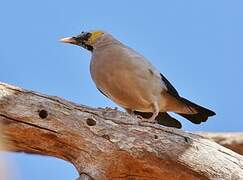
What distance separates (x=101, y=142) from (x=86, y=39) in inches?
68.3

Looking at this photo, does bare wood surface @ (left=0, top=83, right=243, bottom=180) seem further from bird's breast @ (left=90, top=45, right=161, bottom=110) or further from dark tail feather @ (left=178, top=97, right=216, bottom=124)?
dark tail feather @ (left=178, top=97, right=216, bottom=124)

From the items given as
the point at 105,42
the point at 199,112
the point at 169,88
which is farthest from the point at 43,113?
the point at 199,112

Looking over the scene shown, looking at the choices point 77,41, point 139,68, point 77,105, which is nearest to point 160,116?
point 139,68

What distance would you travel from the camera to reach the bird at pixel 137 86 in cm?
345

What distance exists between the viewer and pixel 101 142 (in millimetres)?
2557

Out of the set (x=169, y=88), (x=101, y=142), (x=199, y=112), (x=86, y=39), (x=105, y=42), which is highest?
(x=86, y=39)

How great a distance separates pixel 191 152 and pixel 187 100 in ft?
3.64

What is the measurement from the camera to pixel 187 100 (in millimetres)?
3723

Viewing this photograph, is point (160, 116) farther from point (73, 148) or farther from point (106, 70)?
point (73, 148)

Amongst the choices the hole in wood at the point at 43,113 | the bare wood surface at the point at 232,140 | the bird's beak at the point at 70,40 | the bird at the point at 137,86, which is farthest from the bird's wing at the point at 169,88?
the hole in wood at the point at 43,113

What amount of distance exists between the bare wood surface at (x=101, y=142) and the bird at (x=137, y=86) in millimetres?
776

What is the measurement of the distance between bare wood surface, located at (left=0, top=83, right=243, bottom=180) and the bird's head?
4.93ft

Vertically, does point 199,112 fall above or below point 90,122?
above

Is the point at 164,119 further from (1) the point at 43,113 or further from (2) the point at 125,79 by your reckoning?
(1) the point at 43,113
